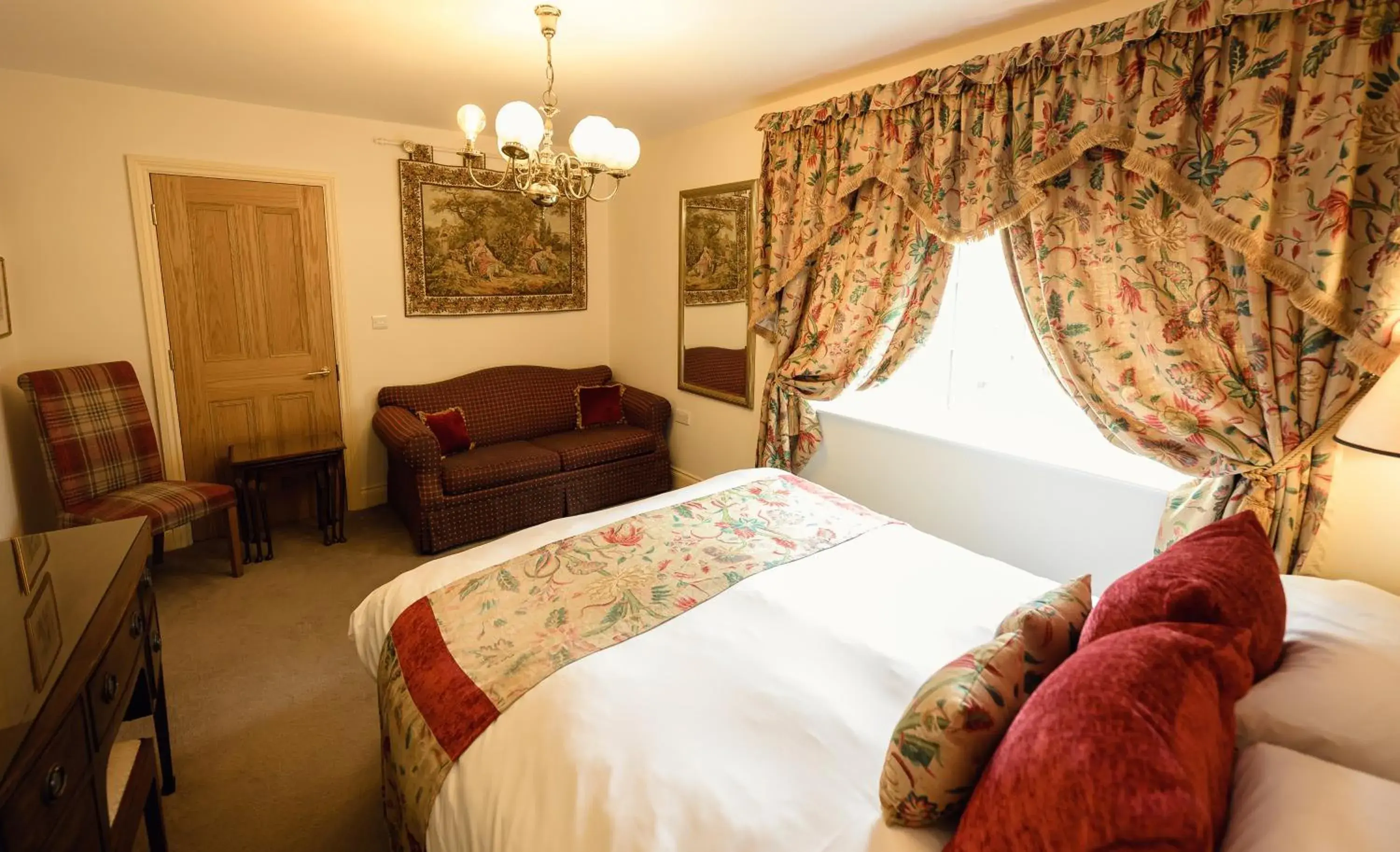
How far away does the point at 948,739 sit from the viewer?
1.03m

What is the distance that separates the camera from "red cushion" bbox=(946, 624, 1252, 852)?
770mm

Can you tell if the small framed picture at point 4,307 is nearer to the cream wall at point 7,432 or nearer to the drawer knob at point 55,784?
the cream wall at point 7,432

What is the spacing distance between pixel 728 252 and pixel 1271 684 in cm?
323

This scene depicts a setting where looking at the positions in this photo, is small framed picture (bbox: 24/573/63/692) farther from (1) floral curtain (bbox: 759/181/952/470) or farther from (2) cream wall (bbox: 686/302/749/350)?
(2) cream wall (bbox: 686/302/749/350)

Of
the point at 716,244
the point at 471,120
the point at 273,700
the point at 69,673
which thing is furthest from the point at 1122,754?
the point at 716,244

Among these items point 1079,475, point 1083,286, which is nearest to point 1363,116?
point 1083,286

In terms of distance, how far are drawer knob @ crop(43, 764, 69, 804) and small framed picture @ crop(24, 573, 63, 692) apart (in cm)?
15

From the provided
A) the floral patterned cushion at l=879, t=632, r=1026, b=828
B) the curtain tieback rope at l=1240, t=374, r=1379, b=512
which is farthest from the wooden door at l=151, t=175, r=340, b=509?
the curtain tieback rope at l=1240, t=374, r=1379, b=512

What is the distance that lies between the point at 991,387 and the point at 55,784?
3181mm

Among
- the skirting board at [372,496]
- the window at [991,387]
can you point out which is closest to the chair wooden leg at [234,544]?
the skirting board at [372,496]

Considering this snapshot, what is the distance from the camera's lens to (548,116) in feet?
7.59

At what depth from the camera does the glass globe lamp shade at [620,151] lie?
6.66 feet

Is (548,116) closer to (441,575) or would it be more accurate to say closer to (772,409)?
(441,575)

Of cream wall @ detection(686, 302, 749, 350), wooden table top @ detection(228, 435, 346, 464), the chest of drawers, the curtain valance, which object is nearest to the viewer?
the chest of drawers
